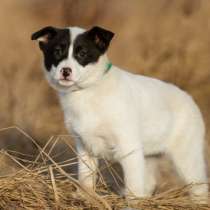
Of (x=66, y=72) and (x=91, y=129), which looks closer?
(x=66, y=72)

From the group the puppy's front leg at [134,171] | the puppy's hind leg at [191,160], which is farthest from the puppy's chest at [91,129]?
the puppy's hind leg at [191,160]

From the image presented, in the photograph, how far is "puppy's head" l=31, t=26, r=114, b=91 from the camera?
483 cm

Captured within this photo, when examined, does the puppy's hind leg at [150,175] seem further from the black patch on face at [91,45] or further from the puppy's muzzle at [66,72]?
the puppy's muzzle at [66,72]

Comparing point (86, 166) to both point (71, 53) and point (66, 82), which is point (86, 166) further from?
point (71, 53)

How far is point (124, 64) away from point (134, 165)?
2.84 metres

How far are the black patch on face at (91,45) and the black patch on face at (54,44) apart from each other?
6 cm

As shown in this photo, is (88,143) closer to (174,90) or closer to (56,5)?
(174,90)

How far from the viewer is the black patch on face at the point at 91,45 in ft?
16.1

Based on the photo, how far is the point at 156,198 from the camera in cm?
459

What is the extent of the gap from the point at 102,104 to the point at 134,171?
408 mm

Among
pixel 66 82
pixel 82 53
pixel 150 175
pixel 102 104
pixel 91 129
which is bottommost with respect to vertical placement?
pixel 150 175

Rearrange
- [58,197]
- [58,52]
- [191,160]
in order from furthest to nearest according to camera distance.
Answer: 1. [191,160]
2. [58,52]
3. [58,197]

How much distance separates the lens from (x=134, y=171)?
494cm

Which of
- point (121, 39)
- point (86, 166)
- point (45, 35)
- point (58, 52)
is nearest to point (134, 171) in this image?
point (86, 166)
